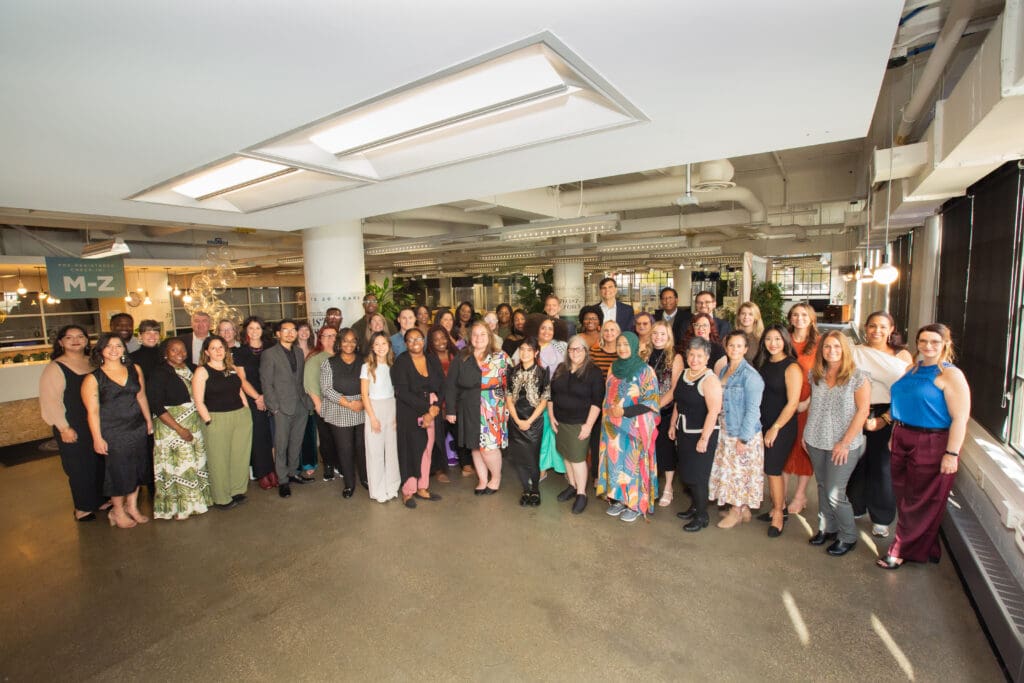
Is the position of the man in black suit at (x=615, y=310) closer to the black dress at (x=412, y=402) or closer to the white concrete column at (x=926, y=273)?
the black dress at (x=412, y=402)

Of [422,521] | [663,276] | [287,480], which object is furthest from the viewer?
[663,276]

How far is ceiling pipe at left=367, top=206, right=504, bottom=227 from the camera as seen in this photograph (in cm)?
797

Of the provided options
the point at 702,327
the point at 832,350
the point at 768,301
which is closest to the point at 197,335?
the point at 702,327

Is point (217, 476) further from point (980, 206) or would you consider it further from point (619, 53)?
point (980, 206)

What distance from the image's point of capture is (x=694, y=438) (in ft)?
11.5

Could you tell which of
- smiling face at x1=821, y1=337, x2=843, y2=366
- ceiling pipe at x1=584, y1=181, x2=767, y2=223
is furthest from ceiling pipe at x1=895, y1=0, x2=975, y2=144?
ceiling pipe at x1=584, y1=181, x2=767, y2=223

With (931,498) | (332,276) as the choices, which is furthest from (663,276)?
(931,498)

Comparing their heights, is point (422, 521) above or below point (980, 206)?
below

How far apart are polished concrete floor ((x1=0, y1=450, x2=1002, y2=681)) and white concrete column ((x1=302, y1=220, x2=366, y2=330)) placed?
3.15 m

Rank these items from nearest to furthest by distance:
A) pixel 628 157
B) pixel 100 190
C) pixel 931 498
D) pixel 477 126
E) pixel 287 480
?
pixel 477 126, pixel 931 498, pixel 628 157, pixel 100 190, pixel 287 480

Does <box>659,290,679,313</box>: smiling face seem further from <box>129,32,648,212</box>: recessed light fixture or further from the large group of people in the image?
<box>129,32,648,212</box>: recessed light fixture

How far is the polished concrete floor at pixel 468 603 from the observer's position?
238 cm

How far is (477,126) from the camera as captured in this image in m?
2.52

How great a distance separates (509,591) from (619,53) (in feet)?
9.55
